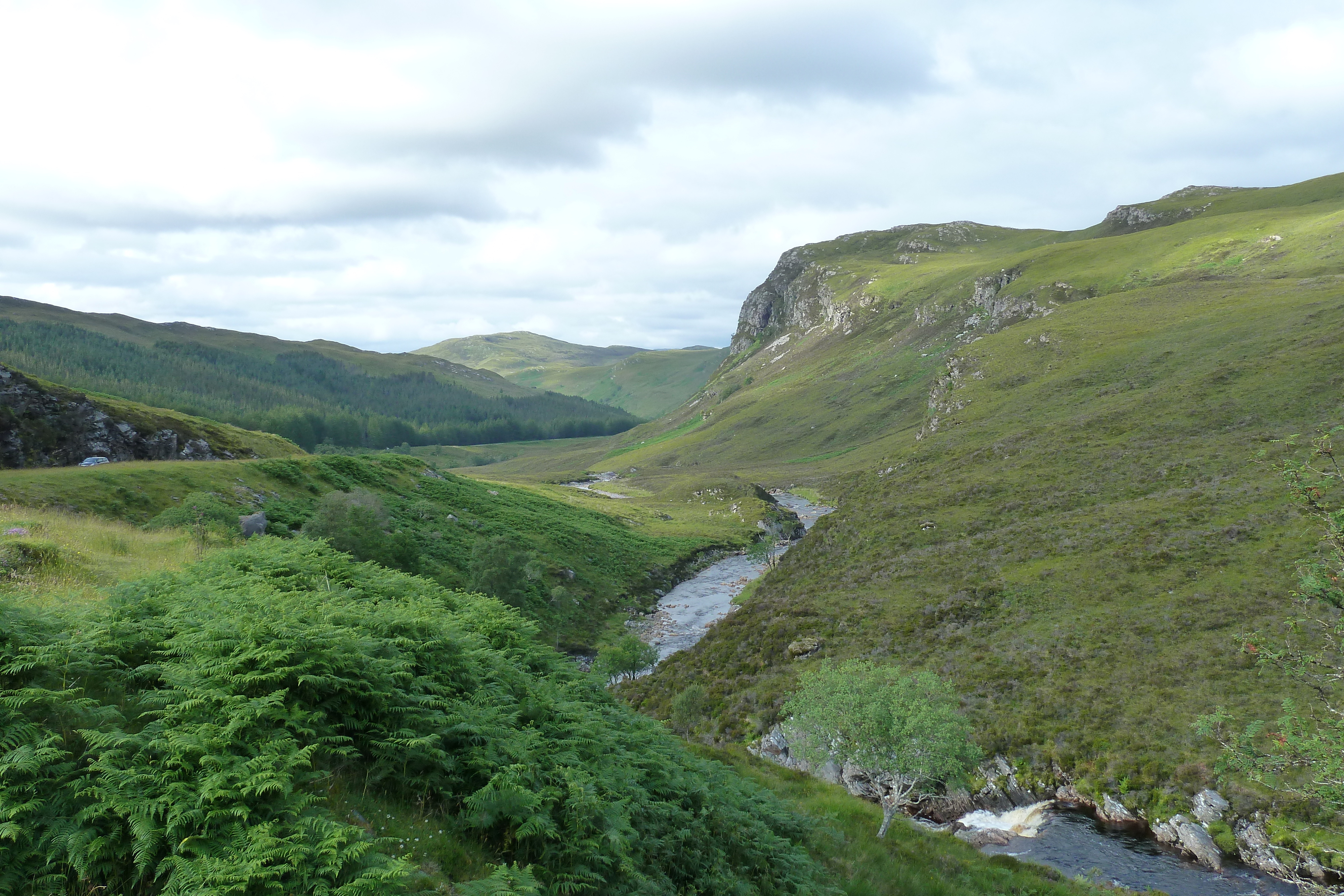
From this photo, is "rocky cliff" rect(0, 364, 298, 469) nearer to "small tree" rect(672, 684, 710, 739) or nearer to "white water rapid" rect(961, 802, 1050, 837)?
"small tree" rect(672, 684, 710, 739)

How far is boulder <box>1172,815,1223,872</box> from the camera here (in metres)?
29.1

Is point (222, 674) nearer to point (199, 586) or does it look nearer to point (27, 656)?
point (27, 656)

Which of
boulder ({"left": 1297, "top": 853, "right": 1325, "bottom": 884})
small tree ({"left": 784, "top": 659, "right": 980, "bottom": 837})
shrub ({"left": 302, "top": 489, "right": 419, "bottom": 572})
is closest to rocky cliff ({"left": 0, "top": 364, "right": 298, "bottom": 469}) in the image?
shrub ({"left": 302, "top": 489, "right": 419, "bottom": 572})

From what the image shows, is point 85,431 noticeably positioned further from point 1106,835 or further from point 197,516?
point 1106,835

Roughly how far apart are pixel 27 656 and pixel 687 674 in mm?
52032

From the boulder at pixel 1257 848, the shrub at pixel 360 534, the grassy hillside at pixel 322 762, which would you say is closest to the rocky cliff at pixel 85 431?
the shrub at pixel 360 534

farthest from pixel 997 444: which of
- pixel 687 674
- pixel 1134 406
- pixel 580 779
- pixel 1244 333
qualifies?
pixel 580 779

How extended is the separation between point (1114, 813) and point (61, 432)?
90137 millimetres

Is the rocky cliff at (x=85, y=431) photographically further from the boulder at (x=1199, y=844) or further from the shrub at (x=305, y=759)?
the boulder at (x=1199, y=844)

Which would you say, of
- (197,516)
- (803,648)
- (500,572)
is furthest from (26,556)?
(803,648)

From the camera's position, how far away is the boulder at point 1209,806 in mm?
30016

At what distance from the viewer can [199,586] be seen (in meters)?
13.0

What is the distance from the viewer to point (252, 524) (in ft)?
137

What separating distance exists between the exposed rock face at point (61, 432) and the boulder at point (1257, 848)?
295 feet
